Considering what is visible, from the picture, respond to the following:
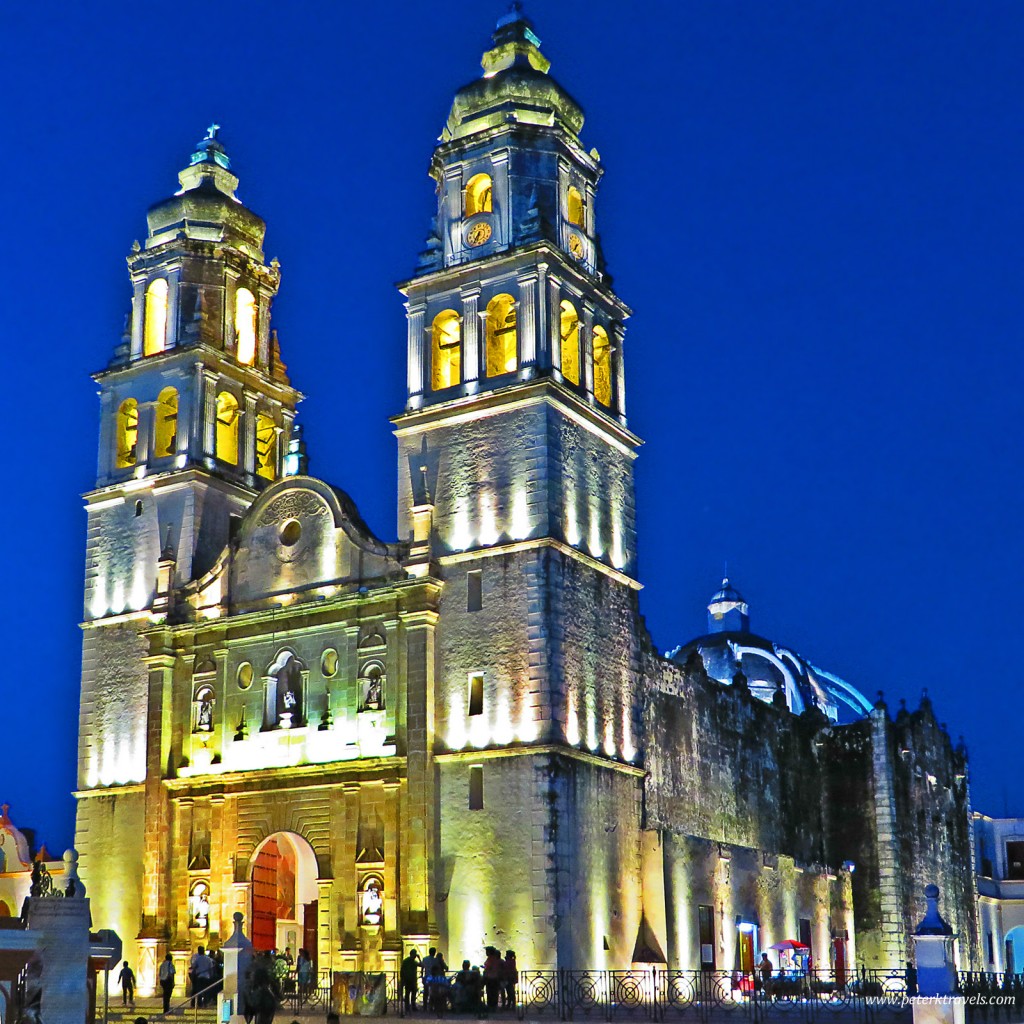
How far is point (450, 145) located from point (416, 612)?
12.7 metres

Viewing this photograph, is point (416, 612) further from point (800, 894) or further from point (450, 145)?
point (800, 894)

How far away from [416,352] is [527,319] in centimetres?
338

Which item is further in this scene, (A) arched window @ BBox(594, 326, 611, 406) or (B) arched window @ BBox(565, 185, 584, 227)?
(B) arched window @ BBox(565, 185, 584, 227)

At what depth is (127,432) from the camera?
4594cm

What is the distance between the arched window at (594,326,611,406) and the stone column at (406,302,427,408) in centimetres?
462

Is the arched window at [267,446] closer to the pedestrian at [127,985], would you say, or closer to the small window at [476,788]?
the small window at [476,788]

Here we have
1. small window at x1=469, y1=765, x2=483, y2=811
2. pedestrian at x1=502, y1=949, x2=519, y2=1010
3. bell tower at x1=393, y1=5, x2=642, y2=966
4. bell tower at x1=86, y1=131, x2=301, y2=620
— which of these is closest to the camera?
pedestrian at x1=502, y1=949, x2=519, y2=1010

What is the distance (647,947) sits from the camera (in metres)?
36.8

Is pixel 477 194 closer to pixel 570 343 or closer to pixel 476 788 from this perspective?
pixel 570 343

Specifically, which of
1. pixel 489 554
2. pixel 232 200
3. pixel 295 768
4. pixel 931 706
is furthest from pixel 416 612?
pixel 931 706

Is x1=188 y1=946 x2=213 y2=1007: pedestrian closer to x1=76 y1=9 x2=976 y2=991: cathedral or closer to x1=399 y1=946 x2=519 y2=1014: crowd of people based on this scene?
x1=76 y1=9 x2=976 y2=991: cathedral

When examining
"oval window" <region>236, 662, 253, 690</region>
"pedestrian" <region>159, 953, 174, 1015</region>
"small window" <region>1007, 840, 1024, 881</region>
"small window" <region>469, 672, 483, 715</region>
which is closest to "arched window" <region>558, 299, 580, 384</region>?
"small window" <region>469, 672, 483, 715</region>

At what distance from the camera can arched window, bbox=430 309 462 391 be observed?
4053 cm

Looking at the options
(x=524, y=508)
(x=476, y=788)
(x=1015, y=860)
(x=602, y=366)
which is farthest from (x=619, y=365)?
(x=1015, y=860)
